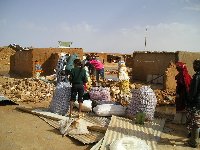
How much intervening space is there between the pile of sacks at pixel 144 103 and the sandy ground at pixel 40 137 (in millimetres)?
514

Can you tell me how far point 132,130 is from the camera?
6426 millimetres

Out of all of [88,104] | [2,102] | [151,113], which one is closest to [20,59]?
[2,102]

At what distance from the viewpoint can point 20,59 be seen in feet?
72.2

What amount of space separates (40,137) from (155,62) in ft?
40.1

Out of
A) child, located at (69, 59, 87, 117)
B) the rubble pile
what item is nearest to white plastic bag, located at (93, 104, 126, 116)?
child, located at (69, 59, 87, 117)

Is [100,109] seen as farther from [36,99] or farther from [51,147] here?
[36,99]

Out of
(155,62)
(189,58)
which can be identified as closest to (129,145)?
(189,58)

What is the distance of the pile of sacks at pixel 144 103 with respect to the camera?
24.2 feet

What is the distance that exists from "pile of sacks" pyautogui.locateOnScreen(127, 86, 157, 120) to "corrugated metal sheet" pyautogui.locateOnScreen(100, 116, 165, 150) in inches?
10.8

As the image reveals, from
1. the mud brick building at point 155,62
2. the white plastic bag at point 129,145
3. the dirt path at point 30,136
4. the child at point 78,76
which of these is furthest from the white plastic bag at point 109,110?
the mud brick building at point 155,62

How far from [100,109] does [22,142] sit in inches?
100

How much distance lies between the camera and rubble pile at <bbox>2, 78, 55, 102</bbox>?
1142 centimetres

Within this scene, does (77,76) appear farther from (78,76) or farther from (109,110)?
(109,110)

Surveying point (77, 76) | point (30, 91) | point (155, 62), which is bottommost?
point (30, 91)
